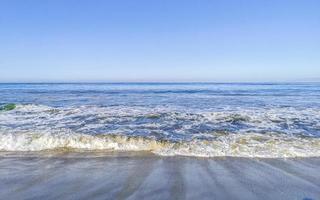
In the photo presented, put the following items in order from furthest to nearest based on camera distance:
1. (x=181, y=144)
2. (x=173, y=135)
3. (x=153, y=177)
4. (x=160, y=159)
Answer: (x=173, y=135), (x=181, y=144), (x=160, y=159), (x=153, y=177)

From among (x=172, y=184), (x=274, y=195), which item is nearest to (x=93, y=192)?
(x=172, y=184)

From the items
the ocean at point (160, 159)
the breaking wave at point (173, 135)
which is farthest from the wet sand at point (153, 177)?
the breaking wave at point (173, 135)

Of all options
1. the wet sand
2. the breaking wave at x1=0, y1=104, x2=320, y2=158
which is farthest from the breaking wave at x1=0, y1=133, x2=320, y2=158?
the wet sand

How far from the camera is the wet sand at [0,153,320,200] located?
4766 mm

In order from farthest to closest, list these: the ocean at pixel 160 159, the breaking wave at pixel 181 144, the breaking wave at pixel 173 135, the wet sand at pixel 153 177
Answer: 1. the breaking wave at pixel 173 135
2. the breaking wave at pixel 181 144
3. the ocean at pixel 160 159
4. the wet sand at pixel 153 177

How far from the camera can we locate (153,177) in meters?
5.61

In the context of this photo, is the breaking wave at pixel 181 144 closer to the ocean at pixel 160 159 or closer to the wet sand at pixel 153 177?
the ocean at pixel 160 159

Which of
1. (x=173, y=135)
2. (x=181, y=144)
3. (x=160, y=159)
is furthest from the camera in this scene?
(x=173, y=135)

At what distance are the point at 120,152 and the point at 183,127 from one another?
3.45 metres

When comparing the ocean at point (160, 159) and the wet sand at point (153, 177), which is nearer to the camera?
the wet sand at point (153, 177)

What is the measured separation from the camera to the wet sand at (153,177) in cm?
477

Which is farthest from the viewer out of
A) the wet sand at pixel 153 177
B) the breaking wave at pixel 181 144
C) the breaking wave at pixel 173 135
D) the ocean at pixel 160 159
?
the breaking wave at pixel 173 135

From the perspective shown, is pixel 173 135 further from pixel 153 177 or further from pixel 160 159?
pixel 153 177

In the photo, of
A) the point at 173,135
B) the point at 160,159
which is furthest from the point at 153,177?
the point at 173,135
